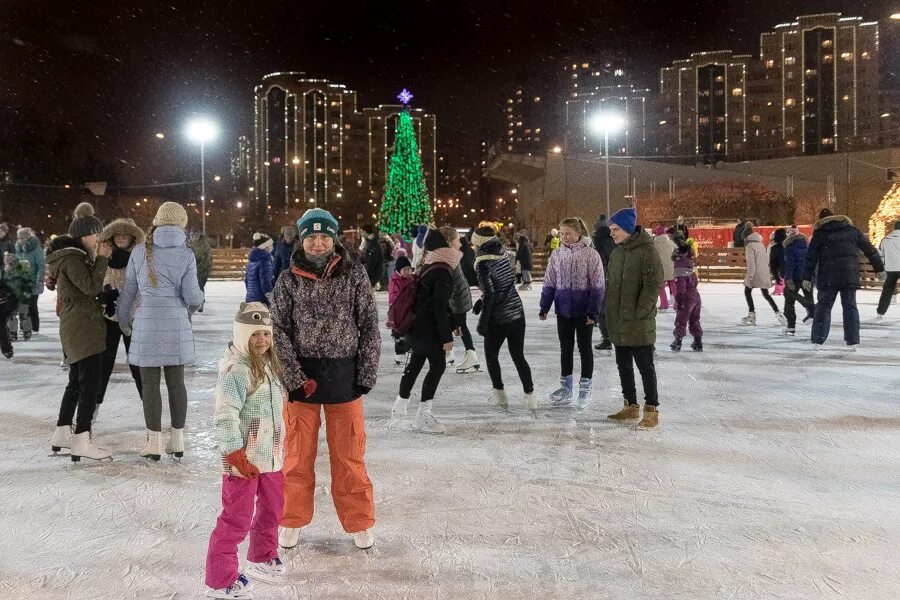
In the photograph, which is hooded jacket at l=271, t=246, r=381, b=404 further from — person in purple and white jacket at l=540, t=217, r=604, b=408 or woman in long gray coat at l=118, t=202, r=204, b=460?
person in purple and white jacket at l=540, t=217, r=604, b=408

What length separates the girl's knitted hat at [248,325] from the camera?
3.10m

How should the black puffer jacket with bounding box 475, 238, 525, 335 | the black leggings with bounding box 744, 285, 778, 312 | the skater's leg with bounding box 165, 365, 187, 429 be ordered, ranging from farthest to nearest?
the black leggings with bounding box 744, 285, 778, 312 → the black puffer jacket with bounding box 475, 238, 525, 335 → the skater's leg with bounding box 165, 365, 187, 429

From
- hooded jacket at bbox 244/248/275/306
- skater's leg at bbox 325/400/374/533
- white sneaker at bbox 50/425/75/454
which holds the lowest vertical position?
white sneaker at bbox 50/425/75/454

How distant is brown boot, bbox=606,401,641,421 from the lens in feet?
19.8

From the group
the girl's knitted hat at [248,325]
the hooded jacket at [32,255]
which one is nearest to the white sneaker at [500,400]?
the girl's knitted hat at [248,325]

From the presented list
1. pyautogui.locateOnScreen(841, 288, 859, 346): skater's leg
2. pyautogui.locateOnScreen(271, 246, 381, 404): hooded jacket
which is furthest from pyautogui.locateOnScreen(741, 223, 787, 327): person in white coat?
pyautogui.locateOnScreen(271, 246, 381, 404): hooded jacket

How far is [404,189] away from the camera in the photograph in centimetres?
3725

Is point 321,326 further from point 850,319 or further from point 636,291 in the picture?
point 850,319

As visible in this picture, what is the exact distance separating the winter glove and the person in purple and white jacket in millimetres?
3412

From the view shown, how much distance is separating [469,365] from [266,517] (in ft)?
17.8

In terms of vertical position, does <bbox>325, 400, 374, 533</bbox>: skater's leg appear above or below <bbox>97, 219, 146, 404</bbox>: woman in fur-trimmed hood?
below

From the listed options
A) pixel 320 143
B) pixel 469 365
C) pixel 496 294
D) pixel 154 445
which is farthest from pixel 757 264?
pixel 320 143

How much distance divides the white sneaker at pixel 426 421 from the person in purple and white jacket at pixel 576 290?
1.26 metres

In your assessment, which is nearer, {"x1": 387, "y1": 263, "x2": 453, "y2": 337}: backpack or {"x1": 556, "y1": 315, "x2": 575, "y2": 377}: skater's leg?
{"x1": 387, "y1": 263, "x2": 453, "y2": 337}: backpack
